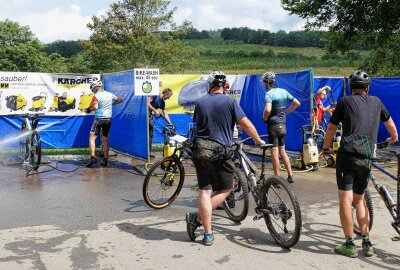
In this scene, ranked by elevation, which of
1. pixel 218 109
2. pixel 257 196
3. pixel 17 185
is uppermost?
pixel 218 109

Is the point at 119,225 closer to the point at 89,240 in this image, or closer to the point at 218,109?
the point at 89,240

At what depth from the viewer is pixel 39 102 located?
38.8 feet

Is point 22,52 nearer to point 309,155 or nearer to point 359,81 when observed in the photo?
point 309,155

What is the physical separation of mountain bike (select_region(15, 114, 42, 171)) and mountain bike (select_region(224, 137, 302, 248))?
5.37 metres

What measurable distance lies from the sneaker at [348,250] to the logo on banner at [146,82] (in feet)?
19.2

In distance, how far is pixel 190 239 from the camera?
507 centimetres

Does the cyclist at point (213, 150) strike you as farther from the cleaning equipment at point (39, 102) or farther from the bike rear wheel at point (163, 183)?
the cleaning equipment at point (39, 102)

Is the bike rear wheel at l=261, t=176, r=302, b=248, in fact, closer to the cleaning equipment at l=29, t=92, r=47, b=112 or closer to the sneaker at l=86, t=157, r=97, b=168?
the sneaker at l=86, t=157, r=97, b=168

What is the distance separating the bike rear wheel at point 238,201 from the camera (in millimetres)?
5667

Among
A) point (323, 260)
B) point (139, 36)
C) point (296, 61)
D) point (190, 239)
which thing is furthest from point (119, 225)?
point (296, 61)

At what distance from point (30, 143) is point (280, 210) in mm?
6739

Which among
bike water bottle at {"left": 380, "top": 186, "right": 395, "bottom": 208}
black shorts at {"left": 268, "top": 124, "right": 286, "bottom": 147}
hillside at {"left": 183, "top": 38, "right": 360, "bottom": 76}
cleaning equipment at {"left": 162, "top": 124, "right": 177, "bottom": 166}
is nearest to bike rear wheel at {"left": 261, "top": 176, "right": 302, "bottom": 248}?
bike water bottle at {"left": 380, "top": 186, "right": 395, "bottom": 208}

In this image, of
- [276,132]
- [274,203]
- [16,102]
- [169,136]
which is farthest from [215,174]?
[16,102]

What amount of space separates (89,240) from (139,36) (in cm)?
3144
